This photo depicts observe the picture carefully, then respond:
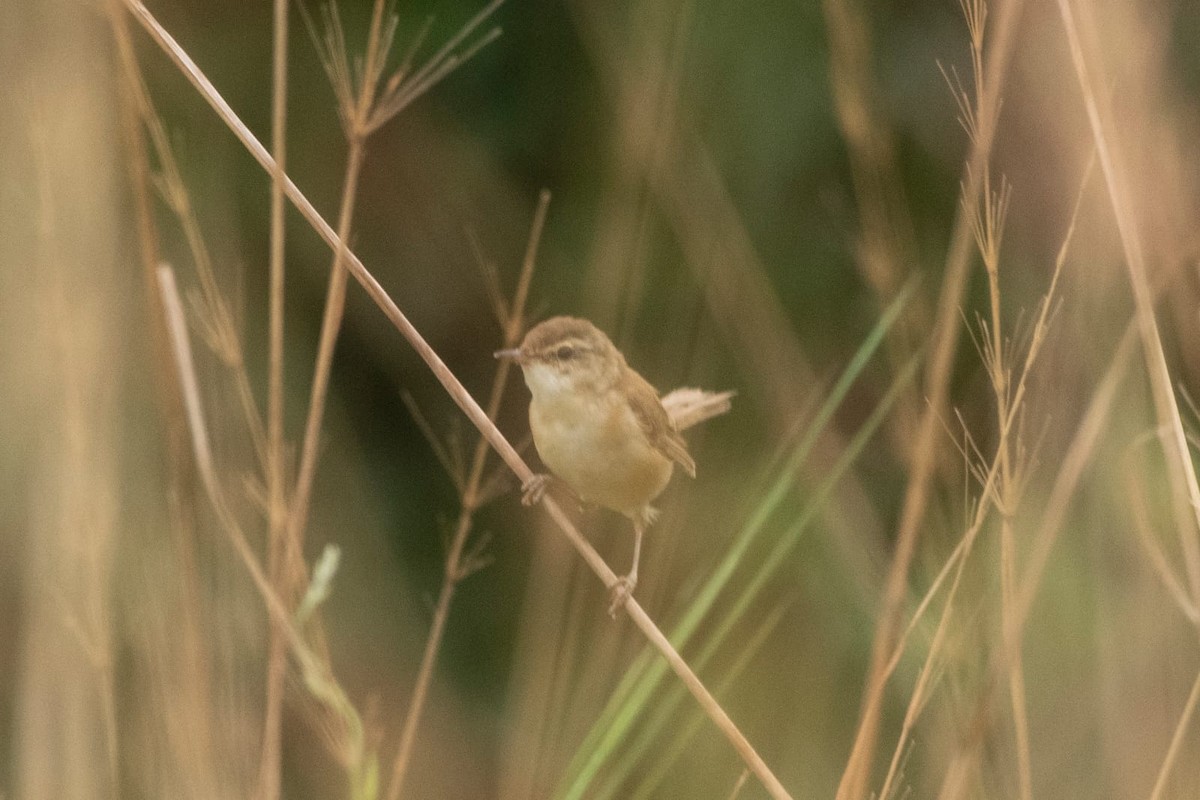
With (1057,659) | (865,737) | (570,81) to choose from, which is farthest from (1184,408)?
(570,81)

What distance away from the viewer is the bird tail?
2.77 m

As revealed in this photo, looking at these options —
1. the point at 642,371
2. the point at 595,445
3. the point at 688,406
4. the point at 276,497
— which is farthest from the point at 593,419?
the point at 276,497

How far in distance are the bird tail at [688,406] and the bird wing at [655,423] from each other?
4 cm

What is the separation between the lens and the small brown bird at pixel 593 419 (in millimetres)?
2518

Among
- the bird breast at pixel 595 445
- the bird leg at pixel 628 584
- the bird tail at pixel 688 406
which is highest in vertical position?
the bird breast at pixel 595 445

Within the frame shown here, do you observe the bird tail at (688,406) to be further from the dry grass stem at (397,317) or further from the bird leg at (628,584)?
the dry grass stem at (397,317)

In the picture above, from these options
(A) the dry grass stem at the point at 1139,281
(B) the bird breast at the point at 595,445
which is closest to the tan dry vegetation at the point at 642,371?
(A) the dry grass stem at the point at 1139,281

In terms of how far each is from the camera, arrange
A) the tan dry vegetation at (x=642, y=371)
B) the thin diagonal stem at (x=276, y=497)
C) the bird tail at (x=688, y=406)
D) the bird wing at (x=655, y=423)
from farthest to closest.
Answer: the bird tail at (x=688, y=406), the bird wing at (x=655, y=423), the tan dry vegetation at (x=642, y=371), the thin diagonal stem at (x=276, y=497)

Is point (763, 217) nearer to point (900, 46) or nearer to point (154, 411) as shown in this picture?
point (900, 46)

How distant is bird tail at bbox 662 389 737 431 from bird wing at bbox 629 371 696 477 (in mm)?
42

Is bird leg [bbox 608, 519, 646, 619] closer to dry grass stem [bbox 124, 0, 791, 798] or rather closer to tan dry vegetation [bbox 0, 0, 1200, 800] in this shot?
tan dry vegetation [bbox 0, 0, 1200, 800]

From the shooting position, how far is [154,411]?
3137mm

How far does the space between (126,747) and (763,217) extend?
189cm

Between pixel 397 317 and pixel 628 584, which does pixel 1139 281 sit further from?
pixel 628 584
